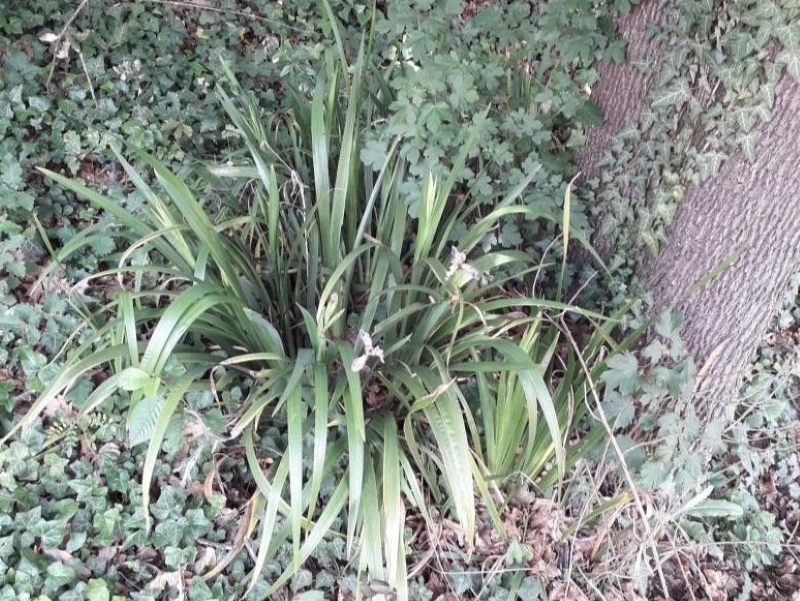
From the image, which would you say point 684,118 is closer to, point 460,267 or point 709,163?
point 709,163

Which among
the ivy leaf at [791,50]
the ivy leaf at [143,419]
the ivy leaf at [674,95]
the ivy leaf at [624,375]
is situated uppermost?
the ivy leaf at [791,50]

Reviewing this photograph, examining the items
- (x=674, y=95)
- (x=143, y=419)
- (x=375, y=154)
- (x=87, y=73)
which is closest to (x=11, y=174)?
(x=87, y=73)

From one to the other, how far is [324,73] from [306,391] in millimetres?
1276

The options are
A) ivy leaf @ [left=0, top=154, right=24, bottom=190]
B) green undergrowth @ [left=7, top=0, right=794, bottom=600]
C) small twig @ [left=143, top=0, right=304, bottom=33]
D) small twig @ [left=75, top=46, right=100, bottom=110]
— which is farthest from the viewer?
small twig @ [left=143, top=0, right=304, bottom=33]

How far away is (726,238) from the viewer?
195 centimetres

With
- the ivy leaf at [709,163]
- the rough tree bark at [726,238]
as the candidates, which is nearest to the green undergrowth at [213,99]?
the rough tree bark at [726,238]

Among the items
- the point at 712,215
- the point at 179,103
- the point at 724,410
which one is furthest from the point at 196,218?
the point at 724,410

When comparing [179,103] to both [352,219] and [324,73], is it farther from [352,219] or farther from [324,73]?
[352,219]

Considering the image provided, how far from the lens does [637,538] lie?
1.92 meters

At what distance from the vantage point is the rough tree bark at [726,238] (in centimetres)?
178

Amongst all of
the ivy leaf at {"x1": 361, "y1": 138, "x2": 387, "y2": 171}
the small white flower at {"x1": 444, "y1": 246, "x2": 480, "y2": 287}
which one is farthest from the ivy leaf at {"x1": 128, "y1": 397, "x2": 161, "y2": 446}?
the ivy leaf at {"x1": 361, "y1": 138, "x2": 387, "y2": 171}

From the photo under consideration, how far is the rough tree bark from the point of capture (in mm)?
1784

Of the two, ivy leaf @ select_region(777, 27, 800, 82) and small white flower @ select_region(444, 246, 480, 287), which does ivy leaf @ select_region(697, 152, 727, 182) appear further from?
small white flower @ select_region(444, 246, 480, 287)

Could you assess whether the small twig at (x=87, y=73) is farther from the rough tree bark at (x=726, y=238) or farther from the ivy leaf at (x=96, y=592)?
the rough tree bark at (x=726, y=238)
